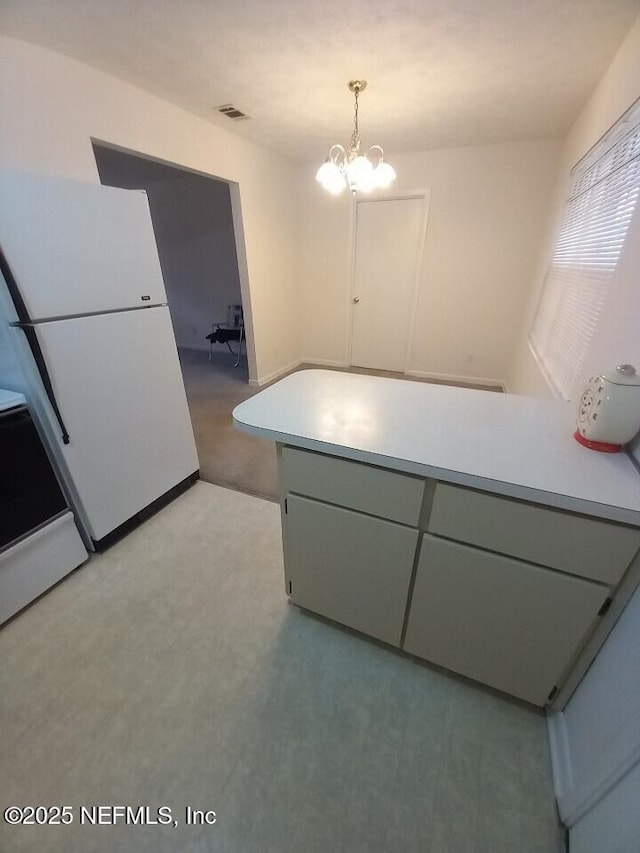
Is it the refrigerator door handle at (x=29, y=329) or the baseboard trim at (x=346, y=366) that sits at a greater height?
the refrigerator door handle at (x=29, y=329)

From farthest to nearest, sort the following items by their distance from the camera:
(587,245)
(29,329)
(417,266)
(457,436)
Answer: (417,266)
(587,245)
(29,329)
(457,436)

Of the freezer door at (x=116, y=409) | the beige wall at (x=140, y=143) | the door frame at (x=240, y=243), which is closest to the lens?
the freezer door at (x=116, y=409)

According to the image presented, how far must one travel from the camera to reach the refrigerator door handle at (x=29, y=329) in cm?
122

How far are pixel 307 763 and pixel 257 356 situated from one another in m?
3.59

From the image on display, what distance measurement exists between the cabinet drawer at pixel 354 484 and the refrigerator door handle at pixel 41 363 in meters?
1.06

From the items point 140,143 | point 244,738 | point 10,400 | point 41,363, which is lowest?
point 244,738

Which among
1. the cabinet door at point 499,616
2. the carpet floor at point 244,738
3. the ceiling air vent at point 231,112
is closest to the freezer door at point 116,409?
the carpet floor at point 244,738

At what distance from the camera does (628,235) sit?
4.52 feet

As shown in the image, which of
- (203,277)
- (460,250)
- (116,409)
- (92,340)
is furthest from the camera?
(203,277)

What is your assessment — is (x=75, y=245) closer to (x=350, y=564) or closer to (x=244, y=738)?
(x=350, y=564)

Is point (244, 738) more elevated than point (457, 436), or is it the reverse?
point (457, 436)

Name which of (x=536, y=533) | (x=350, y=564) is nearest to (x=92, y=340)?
(x=350, y=564)

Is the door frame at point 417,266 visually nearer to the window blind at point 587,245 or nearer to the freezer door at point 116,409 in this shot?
the window blind at point 587,245

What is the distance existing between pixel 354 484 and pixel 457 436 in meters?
0.35
